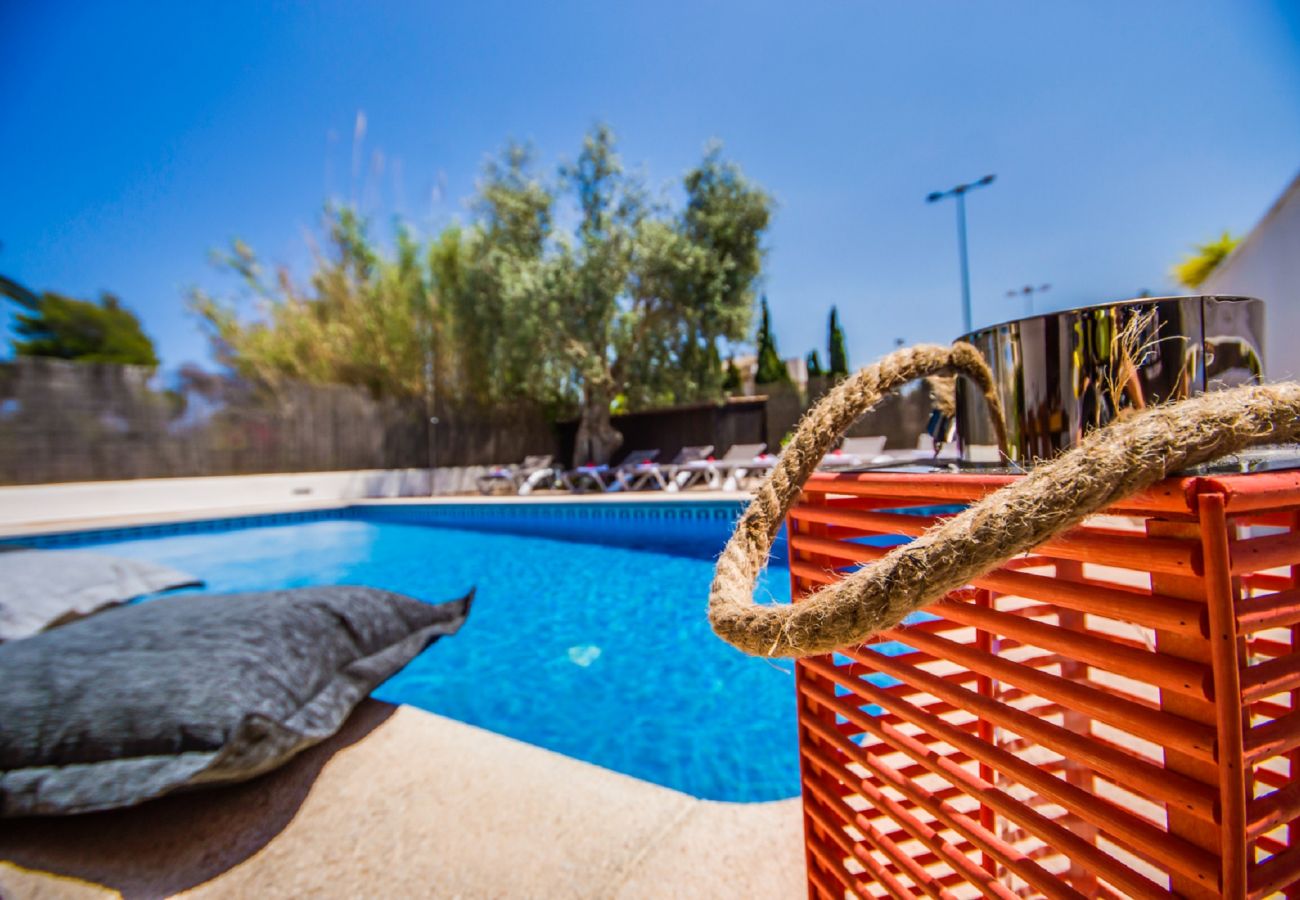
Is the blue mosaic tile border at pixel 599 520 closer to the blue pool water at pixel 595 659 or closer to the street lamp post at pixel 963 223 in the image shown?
the blue pool water at pixel 595 659

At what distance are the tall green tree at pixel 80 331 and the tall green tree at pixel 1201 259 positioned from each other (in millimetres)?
45436

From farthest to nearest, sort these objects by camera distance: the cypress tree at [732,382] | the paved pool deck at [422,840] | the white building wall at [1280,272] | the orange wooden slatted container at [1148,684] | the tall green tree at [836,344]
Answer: the tall green tree at [836,344] → the cypress tree at [732,382] → the white building wall at [1280,272] → the paved pool deck at [422,840] → the orange wooden slatted container at [1148,684]

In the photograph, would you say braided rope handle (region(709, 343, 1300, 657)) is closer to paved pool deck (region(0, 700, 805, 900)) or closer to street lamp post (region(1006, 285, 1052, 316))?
paved pool deck (region(0, 700, 805, 900))

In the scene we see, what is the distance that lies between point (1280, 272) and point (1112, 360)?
401 centimetres

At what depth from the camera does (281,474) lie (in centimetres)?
1327

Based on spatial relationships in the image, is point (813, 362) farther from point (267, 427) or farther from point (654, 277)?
point (267, 427)

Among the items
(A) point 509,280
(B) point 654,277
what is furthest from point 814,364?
(A) point 509,280

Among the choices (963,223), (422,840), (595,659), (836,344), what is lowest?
(595,659)

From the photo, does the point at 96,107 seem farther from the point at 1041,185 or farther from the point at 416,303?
Answer: the point at 1041,185

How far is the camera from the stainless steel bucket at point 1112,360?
0.66 meters

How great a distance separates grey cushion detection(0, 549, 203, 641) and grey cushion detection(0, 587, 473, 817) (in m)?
1.85

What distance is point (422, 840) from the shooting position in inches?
70.9

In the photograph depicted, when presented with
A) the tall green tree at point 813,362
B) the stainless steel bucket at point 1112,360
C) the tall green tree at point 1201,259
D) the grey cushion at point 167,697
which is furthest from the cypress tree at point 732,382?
the stainless steel bucket at point 1112,360

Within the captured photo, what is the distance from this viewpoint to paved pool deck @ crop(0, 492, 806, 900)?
1.58m
